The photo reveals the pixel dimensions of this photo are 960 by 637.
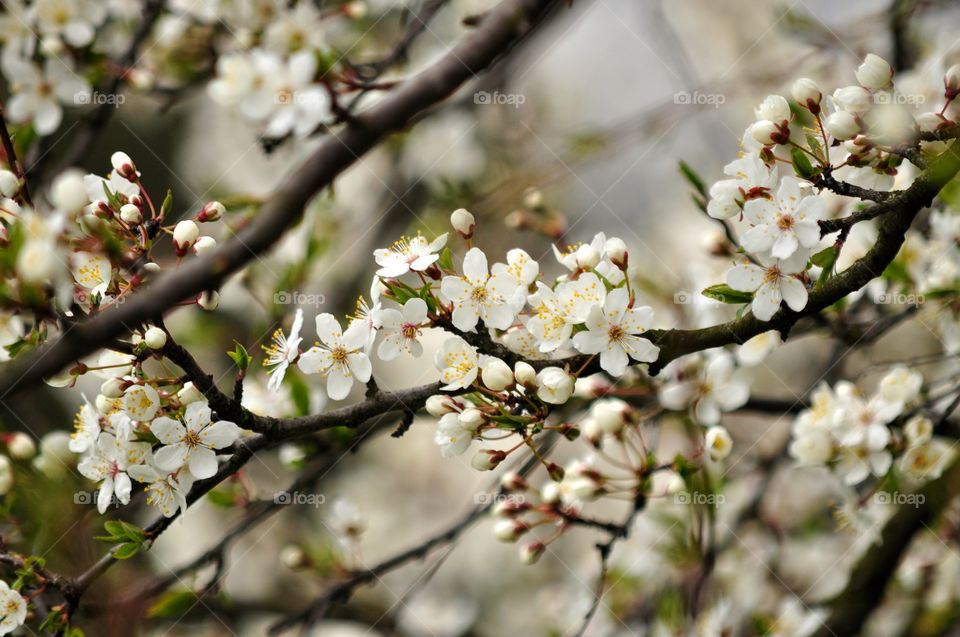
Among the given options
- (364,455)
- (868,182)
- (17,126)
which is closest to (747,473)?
(868,182)

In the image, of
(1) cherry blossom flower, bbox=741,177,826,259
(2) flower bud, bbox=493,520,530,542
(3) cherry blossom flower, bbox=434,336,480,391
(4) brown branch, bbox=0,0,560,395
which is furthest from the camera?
(2) flower bud, bbox=493,520,530,542

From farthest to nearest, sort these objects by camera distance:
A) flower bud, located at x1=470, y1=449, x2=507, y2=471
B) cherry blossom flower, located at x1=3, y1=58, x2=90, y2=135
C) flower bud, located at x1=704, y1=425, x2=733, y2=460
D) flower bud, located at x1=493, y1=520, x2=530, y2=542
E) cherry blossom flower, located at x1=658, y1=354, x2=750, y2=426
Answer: cherry blossom flower, located at x1=3, y1=58, x2=90, y2=135
cherry blossom flower, located at x1=658, y1=354, x2=750, y2=426
flower bud, located at x1=493, y1=520, x2=530, y2=542
flower bud, located at x1=704, y1=425, x2=733, y2=460
flower bud, located at x1=470, y1=449, x2=507, y2=471

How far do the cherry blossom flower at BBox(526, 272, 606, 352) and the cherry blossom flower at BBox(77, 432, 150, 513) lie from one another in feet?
2.09

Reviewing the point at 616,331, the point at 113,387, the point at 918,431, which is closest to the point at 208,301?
the point at 113,387

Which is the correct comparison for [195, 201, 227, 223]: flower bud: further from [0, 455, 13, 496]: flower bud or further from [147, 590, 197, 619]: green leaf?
[147, 590, 197, 619]: green leaf

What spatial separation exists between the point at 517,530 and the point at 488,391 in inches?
22.2

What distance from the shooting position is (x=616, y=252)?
1396 mm

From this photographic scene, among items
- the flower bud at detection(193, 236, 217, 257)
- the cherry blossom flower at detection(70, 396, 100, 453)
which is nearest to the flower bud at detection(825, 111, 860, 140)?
the flower bud at detection(193, 236, 217, 257)

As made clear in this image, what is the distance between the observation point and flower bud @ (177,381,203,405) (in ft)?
4.44

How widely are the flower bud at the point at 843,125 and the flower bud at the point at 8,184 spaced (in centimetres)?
125

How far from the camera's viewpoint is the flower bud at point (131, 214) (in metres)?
1.36

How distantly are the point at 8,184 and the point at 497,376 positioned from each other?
0.82m

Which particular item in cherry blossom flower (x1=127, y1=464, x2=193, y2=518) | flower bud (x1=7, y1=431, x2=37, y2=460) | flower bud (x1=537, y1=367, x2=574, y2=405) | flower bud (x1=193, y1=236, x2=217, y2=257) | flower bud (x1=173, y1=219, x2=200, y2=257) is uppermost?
flower bud (x1=173, y1=219, x2=200, y2=257)

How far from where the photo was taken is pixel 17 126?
223cm
